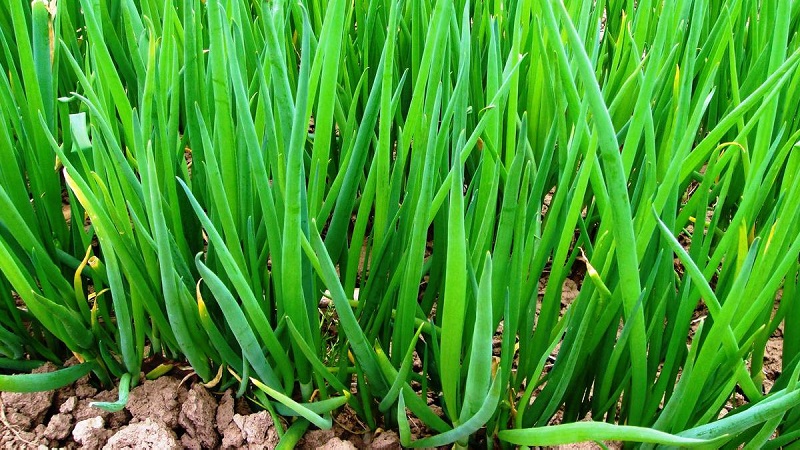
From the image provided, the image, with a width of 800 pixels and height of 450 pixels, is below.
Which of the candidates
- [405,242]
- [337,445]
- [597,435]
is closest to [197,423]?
[337,445]

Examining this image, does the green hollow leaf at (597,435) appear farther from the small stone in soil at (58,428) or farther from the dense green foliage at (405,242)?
the small stone in soil at (58,428)

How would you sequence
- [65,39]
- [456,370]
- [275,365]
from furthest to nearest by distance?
[65,39], [275,365], [456,370]

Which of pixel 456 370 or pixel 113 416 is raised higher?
pixel 456 370

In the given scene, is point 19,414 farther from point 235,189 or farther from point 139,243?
point 235,189

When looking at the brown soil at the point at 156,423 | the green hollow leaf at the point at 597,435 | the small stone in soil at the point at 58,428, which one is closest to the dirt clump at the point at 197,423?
the brown soil at the point at 156,423

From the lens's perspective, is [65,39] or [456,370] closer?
[456,370]

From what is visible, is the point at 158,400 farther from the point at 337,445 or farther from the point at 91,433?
the point at 337,445

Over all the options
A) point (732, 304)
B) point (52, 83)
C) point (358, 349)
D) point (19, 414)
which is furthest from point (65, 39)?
point (732, 304)

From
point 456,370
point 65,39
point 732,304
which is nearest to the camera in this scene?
point 732,304

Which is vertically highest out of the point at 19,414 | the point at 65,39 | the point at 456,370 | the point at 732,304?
the point at 65,39
